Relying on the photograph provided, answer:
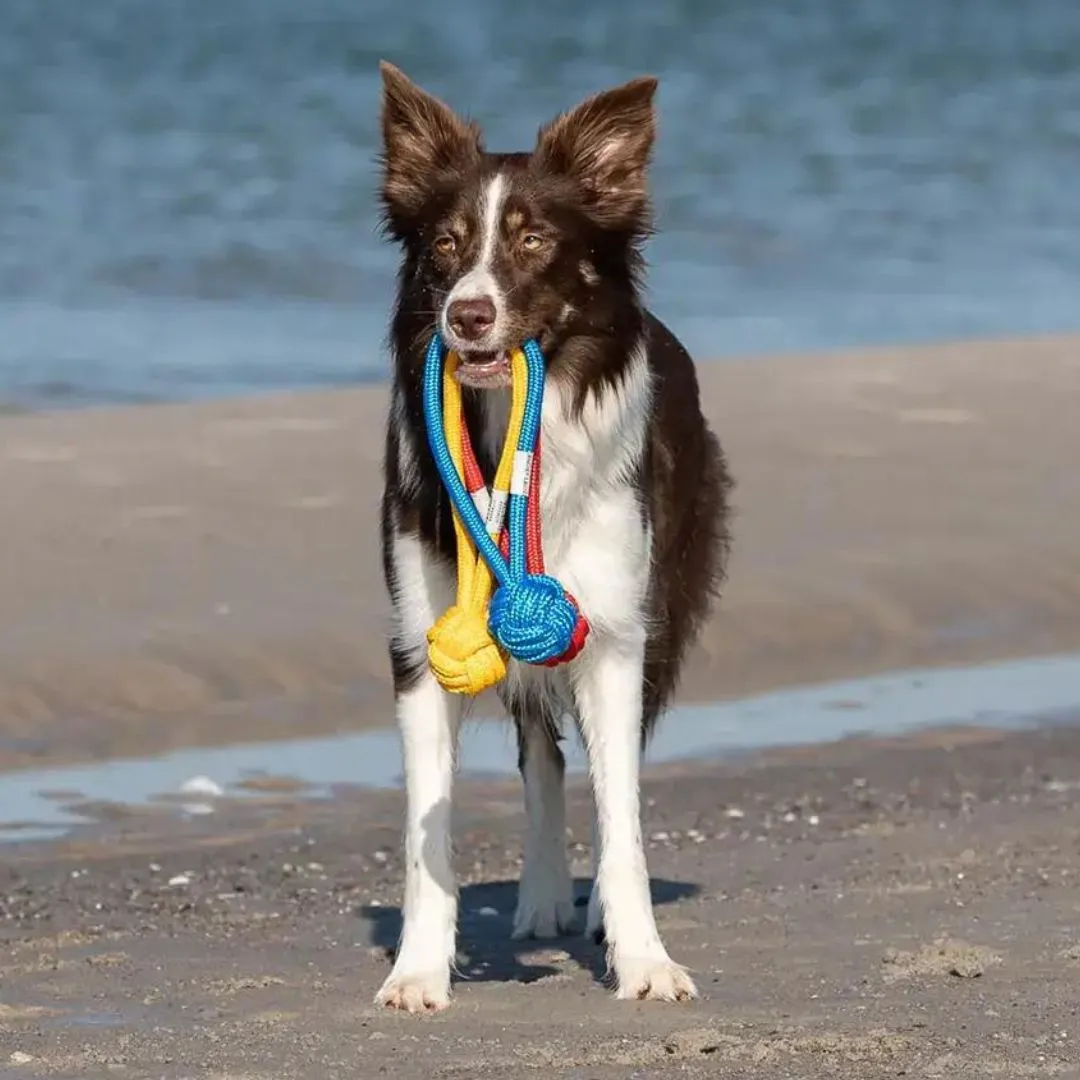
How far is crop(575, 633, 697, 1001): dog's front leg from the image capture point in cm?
558

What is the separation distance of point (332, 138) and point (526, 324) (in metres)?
19.7

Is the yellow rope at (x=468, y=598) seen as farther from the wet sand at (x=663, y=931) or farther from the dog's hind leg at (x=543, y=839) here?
the dog's hind leg at (x=543, y=839)

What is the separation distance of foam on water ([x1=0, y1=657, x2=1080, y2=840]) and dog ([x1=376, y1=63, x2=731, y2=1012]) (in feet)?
6.05

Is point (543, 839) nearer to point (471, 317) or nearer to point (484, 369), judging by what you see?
point (484, 369)

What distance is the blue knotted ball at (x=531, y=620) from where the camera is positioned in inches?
209

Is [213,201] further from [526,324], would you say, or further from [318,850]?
[526,324]

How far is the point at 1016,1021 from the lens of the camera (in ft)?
16.1

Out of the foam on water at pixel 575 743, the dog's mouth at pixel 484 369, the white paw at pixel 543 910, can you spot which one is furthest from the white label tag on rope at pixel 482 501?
the foam on water at pixel 575 743

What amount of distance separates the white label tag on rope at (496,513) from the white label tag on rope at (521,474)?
31 mm

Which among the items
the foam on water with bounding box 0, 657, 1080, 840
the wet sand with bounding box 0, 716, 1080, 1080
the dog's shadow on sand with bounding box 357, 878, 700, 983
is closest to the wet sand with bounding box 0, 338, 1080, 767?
the foam on water with bounding box 0, 657, 1080, 840

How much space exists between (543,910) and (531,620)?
50.9 inches

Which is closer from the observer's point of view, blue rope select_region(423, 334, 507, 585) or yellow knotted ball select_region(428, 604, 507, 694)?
yellow knotted ball select_region(428, 604, 507, 694)

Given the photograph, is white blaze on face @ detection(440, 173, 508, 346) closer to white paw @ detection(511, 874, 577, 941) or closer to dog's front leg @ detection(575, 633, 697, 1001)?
dog's front leg @ detection(575, 633, 697, 1001)

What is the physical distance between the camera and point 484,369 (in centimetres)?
545
